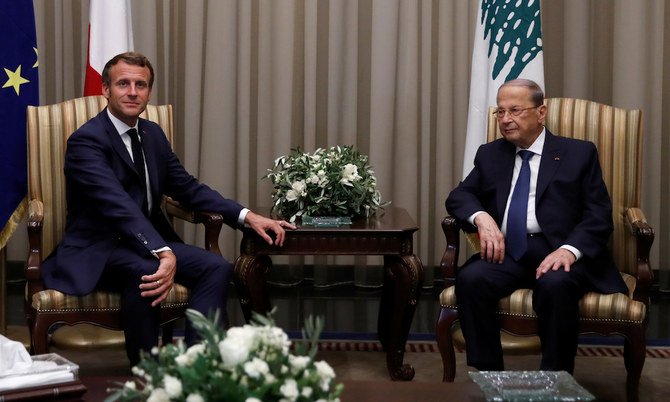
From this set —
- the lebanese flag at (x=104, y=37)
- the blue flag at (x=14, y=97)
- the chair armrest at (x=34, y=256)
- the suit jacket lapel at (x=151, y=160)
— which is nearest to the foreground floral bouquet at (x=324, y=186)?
the suit jacket lapel at (x=151, y=160)

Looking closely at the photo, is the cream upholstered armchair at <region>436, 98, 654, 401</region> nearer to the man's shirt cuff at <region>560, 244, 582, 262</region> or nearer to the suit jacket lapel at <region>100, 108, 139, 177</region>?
the man's shirt cuff at <region>560, 244, 582, 262</region>

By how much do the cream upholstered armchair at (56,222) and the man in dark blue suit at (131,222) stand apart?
0.06 metres

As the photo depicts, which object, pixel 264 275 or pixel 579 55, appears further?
pixel 579 55

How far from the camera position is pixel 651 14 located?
251 inches

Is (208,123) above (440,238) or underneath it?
above

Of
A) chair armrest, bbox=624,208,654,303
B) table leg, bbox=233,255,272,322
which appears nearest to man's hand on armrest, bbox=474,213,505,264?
chair armrest, bbox=624,208,654,303

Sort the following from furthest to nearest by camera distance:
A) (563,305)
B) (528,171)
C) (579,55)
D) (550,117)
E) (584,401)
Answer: (579,55) < (550,117) < (528,171) < (563,305) < (584,401)

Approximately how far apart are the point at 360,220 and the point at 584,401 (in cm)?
205

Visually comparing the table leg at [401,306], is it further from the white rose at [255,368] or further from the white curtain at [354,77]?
the white rose at [255,368]

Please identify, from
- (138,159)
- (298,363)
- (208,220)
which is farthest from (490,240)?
(298,363)

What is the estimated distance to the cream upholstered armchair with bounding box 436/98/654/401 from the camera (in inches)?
153

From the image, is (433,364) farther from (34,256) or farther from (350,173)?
(34,256)

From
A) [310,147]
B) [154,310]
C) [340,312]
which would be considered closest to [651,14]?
[310,147]

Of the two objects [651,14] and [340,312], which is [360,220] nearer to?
[340,312]
